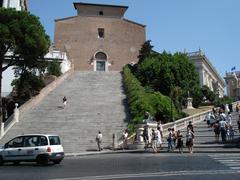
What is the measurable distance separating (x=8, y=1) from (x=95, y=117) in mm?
28441

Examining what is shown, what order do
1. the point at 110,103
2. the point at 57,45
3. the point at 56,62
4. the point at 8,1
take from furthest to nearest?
the point at 57,45
the point at 8,1
the point at 56,62
the point at 110,103

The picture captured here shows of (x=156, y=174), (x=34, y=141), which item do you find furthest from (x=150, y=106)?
(x=156, y=174)

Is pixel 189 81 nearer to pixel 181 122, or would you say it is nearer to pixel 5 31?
pixel 181 122

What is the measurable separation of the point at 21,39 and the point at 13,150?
1628 centimetres

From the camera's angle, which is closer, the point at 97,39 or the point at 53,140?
the point at 53,140

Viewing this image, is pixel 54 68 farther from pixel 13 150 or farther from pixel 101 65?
pixel 13 150

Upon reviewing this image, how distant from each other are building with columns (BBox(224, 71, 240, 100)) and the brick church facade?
130 ft

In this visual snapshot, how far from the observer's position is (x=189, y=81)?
5291 centimetres

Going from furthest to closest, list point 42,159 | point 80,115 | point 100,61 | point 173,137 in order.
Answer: point 100,61 → point 80,115 → point 173,137 → point 42,159

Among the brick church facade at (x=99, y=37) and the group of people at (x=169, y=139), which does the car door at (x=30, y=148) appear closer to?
the group of people at (x=169, y=139)

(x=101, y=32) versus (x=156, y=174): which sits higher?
(x=101, y=32)

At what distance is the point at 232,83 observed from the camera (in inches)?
4250

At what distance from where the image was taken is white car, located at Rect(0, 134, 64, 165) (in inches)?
734

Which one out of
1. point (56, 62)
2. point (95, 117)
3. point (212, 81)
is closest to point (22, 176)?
point (95, 117)
